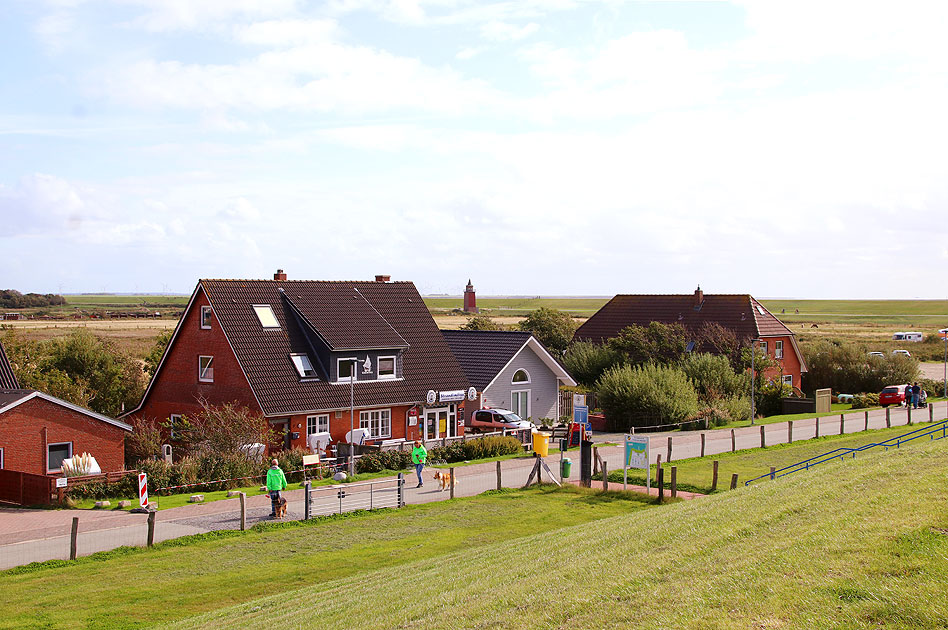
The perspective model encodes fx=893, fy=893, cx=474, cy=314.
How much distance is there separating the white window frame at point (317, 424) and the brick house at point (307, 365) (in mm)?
41

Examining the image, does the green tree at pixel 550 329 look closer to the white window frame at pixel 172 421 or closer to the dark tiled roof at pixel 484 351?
the dark tiled roof at pixel 484 351

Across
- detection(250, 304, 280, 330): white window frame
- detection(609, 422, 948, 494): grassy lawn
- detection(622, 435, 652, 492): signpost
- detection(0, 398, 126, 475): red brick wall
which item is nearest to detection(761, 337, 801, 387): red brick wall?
detection(609, 422, 948, 494): grassy lawn

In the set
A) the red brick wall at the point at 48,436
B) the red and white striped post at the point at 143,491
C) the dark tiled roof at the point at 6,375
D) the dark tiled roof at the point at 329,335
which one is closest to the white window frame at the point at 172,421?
the dark tiled roof at the point at 329,335

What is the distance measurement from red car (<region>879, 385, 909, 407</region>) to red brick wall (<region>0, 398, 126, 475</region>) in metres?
42.0

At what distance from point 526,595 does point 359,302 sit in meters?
32.3

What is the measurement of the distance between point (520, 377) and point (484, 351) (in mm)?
2290

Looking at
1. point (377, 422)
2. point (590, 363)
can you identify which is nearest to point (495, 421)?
point (377, 422)

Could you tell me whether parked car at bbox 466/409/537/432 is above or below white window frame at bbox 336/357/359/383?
below

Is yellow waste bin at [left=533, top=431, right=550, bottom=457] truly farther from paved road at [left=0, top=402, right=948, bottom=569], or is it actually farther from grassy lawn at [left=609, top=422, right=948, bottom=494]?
grassy lawn at [left=609, top=422, right=948, bottom=494]

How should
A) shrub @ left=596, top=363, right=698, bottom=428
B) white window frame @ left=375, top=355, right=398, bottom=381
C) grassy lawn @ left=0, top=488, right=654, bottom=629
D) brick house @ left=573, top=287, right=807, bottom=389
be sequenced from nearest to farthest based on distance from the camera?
grassy lawn @ left=0, top=488, right=654, bottom=629 → white window frame @ left=375, top=355, right=398, bottom=381 → shrub @ left=596, top=363, right=698, bottom=428 → brick house @ left=573, top=287, right=807, bottom=389

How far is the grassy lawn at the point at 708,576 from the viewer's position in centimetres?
841

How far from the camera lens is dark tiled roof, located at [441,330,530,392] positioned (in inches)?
1741

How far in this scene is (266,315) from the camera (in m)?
38.4

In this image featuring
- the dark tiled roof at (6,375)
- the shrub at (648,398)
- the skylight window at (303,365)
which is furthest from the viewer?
the shrub at (648,398)
